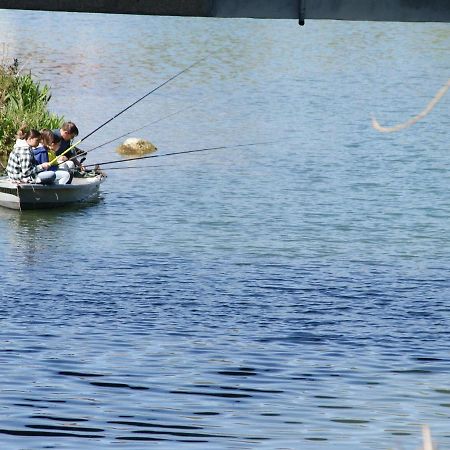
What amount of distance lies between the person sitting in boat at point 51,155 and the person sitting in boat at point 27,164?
0.17m

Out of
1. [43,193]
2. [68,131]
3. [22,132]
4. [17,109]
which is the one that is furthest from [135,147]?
[22,132]

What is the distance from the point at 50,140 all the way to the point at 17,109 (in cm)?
675

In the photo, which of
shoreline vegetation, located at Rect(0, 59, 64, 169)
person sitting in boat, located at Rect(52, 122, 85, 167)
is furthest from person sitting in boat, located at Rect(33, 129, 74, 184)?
shoreline vegetation, located at Rect(0, 59, 64, 169)

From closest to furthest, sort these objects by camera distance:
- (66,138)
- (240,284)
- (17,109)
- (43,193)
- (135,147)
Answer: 1. (240,284)
2. (43,193)
3. (66,138)
4. (17,109)
5. (135,147)

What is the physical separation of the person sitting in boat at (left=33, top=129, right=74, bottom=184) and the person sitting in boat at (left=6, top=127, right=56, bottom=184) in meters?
0.17

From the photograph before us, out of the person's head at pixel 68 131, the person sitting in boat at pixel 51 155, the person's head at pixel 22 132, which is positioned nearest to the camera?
the person's head at pixel 22 132

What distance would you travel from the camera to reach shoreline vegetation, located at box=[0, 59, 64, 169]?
39094 mm

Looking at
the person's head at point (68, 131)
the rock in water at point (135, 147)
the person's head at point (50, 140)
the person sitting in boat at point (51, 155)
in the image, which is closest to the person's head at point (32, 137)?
the person sitting in boat at point (51, 155)

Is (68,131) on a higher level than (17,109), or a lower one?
lower

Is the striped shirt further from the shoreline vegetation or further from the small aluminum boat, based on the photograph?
the shoreline vegetation

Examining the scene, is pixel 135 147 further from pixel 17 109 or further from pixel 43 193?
pixel 43 193

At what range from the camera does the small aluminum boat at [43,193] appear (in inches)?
1291

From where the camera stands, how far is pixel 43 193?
1300 inches

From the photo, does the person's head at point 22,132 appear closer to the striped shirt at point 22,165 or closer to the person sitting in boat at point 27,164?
the person sitting in boat at point 27,164
